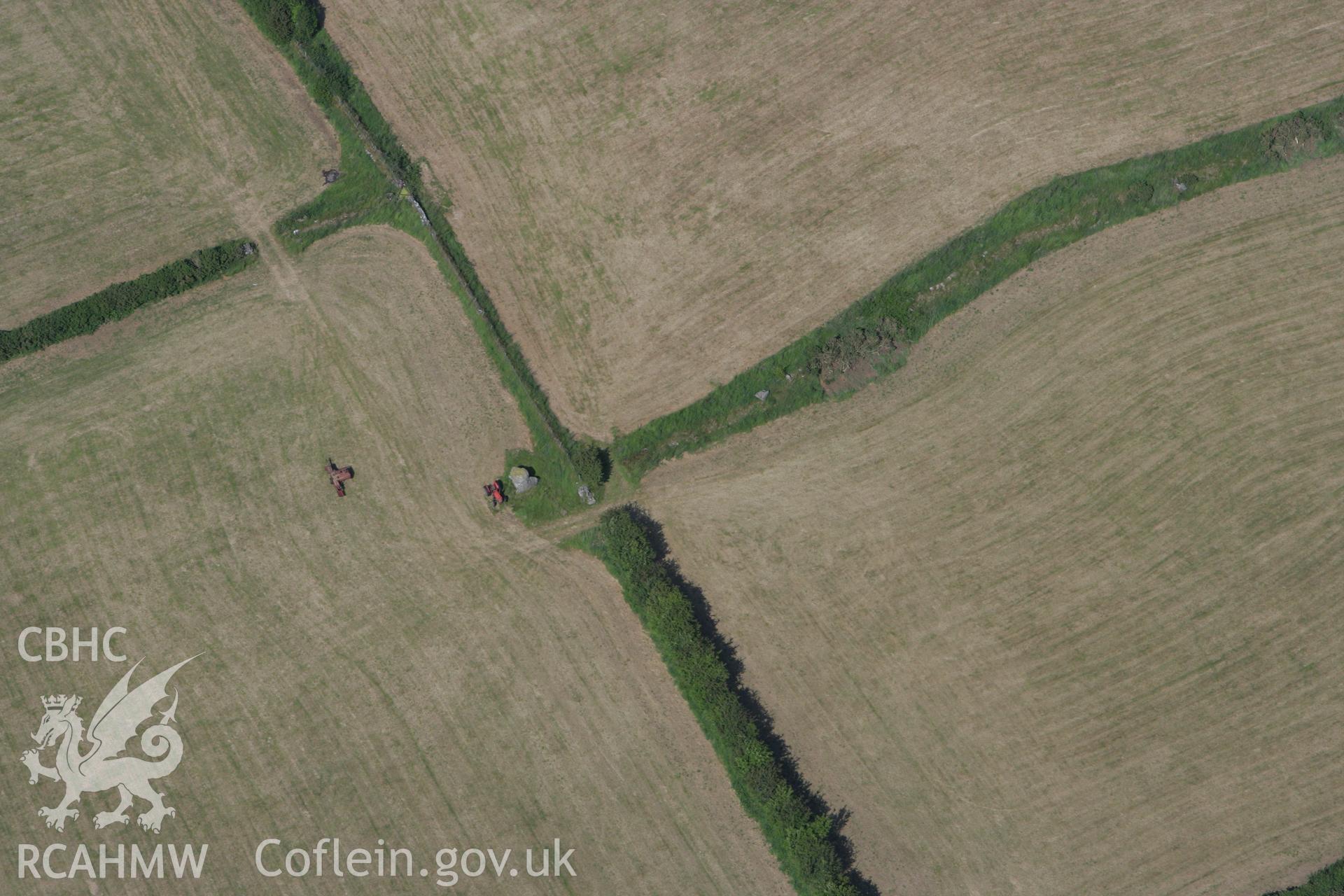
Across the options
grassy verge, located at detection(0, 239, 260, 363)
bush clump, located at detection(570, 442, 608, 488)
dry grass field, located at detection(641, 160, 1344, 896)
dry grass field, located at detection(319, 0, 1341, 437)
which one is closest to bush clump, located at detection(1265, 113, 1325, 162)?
dry grass field, located at detection(319, 0, 1341, 437)

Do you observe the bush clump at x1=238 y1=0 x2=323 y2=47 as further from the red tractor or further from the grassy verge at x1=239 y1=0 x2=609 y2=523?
the red tractor

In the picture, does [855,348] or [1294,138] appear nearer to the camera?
[855,348]

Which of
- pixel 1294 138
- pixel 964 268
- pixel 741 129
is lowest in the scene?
pixel 1294 138

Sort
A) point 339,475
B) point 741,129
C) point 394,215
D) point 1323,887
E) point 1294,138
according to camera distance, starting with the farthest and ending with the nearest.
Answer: point 741,129 < point 394,215 < point 1294,138 < point 339,475 < point 1323,887

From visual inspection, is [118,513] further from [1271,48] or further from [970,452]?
[1271,48]

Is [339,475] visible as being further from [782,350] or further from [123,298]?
[782,350]

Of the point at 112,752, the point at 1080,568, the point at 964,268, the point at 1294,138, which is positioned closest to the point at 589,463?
the point at 964,268

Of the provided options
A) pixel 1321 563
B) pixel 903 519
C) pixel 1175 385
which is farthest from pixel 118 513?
pixel 1321 563

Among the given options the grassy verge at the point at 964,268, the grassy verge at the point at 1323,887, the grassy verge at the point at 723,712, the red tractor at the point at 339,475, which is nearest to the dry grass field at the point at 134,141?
the red tractor at the point at 339,475
